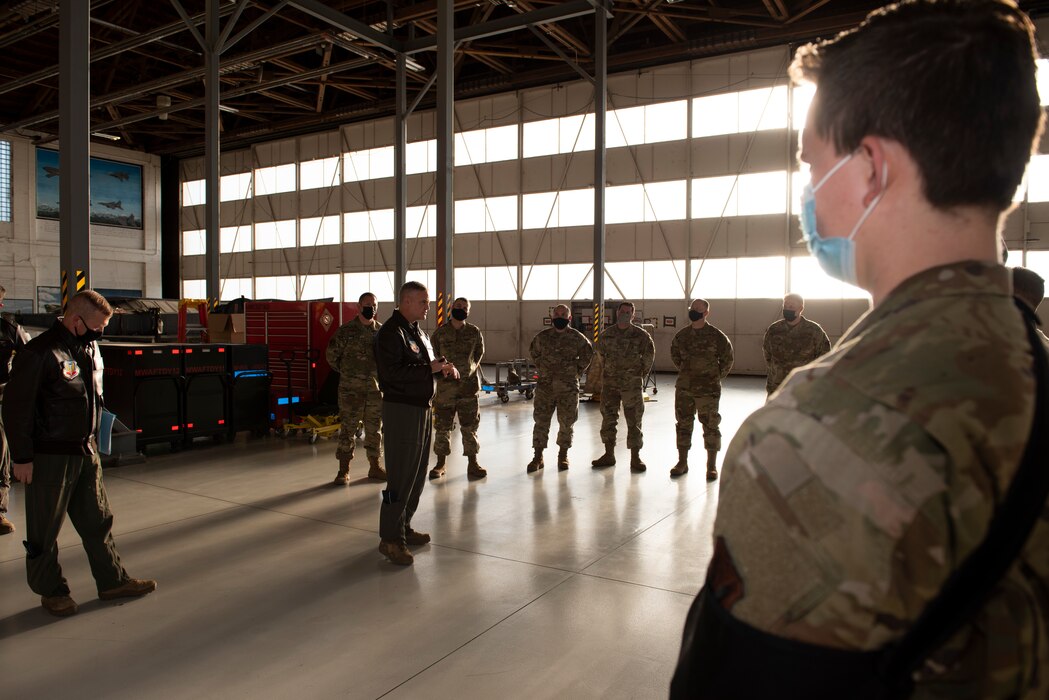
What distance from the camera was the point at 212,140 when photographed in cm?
1317

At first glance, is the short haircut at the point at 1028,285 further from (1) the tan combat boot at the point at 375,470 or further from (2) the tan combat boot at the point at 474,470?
(1) the tan combat boot at the point at 375,470

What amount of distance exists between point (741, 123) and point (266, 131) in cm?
1802

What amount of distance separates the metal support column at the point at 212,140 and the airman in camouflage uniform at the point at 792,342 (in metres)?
9.79

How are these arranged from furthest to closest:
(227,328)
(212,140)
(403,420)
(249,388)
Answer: (212,140), (227,328), (249,388), (403,420)

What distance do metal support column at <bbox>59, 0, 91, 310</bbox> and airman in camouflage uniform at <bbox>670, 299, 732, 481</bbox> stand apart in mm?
6768

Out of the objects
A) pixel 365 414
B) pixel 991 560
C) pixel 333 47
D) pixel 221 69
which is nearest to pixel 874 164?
pixel 991 560

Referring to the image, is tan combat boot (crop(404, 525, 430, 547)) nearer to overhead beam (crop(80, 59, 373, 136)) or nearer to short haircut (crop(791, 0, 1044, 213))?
short haircut (crop(791, 0, 1044, 213))

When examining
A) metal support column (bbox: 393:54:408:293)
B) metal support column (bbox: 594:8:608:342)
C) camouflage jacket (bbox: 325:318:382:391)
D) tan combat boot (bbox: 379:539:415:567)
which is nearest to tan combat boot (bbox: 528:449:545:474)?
camouflage jacket (bbox: 325:318:382:391)

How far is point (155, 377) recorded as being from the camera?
8.72 meters

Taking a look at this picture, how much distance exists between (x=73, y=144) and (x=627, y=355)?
22.2 ft

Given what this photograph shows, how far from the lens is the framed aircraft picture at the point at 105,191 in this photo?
88.4ft

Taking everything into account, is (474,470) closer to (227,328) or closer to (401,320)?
(401,320)

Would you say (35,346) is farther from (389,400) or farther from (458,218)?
(458,218)

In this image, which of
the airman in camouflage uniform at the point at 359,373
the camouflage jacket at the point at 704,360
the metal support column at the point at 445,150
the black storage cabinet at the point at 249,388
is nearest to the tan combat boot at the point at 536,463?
the airman in camouflage uniform at the point at 359,373
